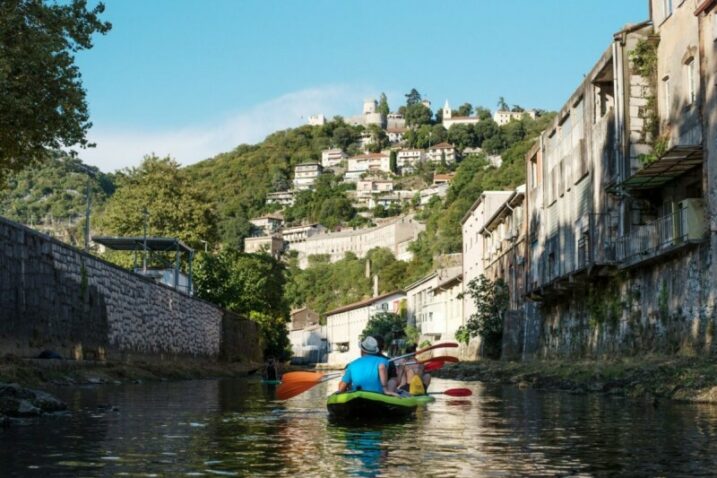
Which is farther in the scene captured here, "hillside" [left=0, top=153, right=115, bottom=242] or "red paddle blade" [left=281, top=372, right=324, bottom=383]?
"hillside" [left=0, top=153, right=115, bottom=242]

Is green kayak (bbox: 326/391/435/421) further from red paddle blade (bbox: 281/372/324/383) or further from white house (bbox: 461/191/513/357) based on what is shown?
white house (bbox: 461/191/513/357)

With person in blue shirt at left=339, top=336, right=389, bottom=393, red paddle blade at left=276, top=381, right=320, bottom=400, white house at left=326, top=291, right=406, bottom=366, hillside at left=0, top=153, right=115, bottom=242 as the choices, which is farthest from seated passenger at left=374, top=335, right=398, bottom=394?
hillside at left=0, top=153, right=115, bottom=242

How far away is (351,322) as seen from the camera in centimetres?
13700

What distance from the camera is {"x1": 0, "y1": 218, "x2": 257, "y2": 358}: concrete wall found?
24016mm

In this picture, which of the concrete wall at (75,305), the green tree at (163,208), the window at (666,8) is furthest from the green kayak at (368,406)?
the green tree at (163,208)

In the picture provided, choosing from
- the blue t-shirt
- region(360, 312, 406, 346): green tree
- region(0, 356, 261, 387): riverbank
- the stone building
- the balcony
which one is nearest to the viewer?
the blue t-shirt

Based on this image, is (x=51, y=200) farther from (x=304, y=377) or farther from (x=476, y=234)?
(x=304, y=377)

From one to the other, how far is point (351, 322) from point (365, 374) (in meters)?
123

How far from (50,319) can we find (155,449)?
17233mm

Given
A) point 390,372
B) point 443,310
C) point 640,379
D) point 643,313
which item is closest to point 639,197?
point 643,313

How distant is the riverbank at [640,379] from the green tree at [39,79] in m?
14.6

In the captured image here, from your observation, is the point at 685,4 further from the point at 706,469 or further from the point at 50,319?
the point at 706,469

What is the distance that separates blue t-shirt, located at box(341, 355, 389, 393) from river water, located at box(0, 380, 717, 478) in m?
0.81

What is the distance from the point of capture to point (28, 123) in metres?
23.6
